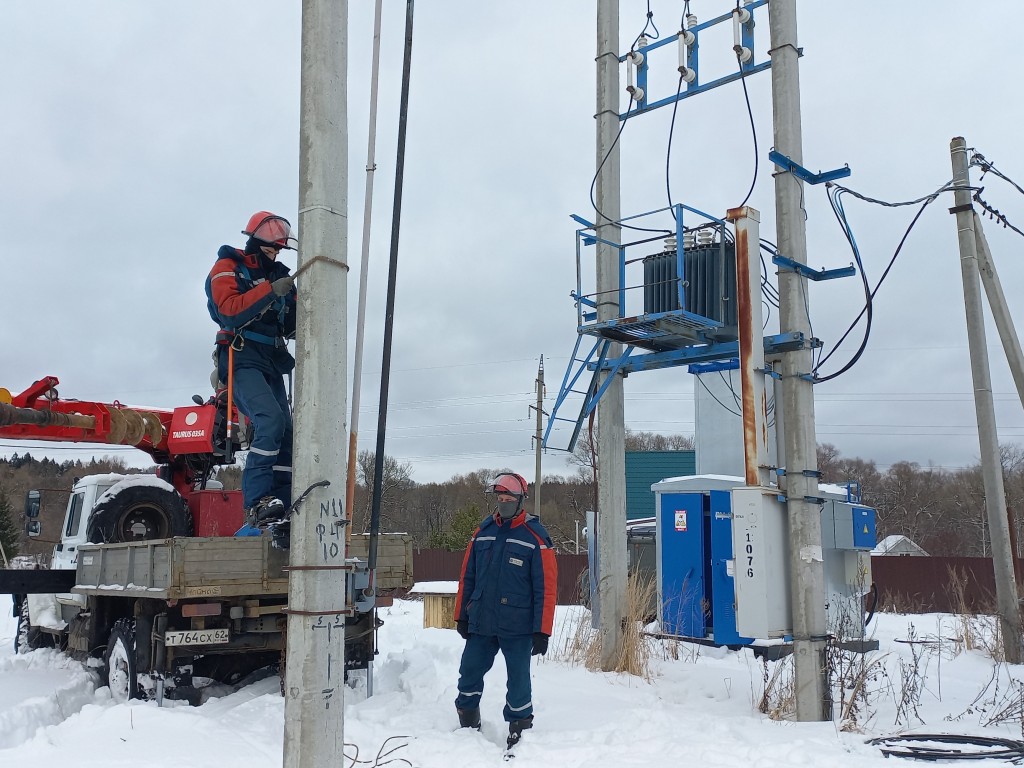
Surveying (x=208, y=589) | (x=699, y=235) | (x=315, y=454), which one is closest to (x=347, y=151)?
(x=315, y=454)

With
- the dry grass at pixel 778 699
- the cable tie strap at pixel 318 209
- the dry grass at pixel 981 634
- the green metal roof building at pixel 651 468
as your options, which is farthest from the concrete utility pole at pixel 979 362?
the green metal roof building at pixel 651 468

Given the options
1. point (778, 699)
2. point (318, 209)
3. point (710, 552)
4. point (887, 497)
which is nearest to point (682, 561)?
point (710, 552)

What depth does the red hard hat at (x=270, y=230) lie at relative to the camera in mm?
6094

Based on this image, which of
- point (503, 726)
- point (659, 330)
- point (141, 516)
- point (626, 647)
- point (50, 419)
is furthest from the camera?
point (141, 516)

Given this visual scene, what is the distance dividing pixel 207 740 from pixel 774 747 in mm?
3662

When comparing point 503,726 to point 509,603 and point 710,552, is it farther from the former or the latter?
point 710,552

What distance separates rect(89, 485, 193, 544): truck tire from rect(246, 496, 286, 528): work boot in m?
4.92

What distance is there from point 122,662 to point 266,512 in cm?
369

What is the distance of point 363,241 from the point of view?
424 cm

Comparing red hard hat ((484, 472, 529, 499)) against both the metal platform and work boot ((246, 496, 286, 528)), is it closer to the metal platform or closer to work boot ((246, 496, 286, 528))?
work boot ((246, 496, 286, 528))

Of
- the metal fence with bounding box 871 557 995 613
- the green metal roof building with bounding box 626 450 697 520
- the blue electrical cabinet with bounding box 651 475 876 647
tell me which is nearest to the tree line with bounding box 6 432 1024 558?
the green metal roof building with bounding box 626 450 697 520

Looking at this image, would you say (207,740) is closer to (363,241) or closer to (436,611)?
(363,241)

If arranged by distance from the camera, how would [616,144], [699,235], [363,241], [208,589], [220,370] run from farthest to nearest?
[616,144] < [699,235] < [208,589] < [220,370] < [363,241]

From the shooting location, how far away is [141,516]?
10.6 m
